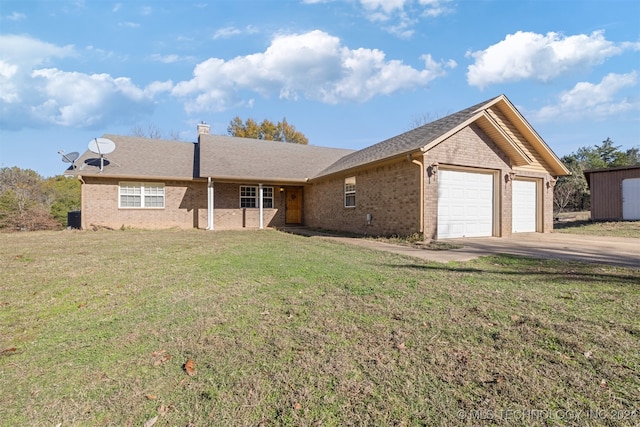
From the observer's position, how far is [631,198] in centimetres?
1761

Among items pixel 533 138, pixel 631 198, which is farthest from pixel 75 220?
pixel 631 198

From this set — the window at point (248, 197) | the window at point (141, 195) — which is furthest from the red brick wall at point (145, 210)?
the window at point (248, 197)

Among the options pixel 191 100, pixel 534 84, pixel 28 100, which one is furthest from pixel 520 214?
pixel 28 100

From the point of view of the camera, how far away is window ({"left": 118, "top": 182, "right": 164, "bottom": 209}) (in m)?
15.3

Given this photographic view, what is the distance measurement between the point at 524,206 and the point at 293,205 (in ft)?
39.0

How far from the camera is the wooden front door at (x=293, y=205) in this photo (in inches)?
730

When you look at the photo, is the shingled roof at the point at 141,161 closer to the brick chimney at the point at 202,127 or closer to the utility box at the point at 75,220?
the brick chimney at the point at 202,127

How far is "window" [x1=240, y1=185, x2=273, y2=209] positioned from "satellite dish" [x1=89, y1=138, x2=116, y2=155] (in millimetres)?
6544

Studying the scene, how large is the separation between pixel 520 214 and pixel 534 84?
37.1 ft

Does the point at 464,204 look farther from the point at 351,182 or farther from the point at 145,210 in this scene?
the point at 145,210

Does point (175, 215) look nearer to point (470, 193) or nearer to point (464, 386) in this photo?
point (470, 193)

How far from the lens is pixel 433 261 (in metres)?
6.52

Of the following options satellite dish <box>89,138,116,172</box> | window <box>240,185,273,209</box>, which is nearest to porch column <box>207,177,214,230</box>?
window <box>240,185,273,209</box>

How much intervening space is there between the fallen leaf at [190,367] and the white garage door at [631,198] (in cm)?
2412
